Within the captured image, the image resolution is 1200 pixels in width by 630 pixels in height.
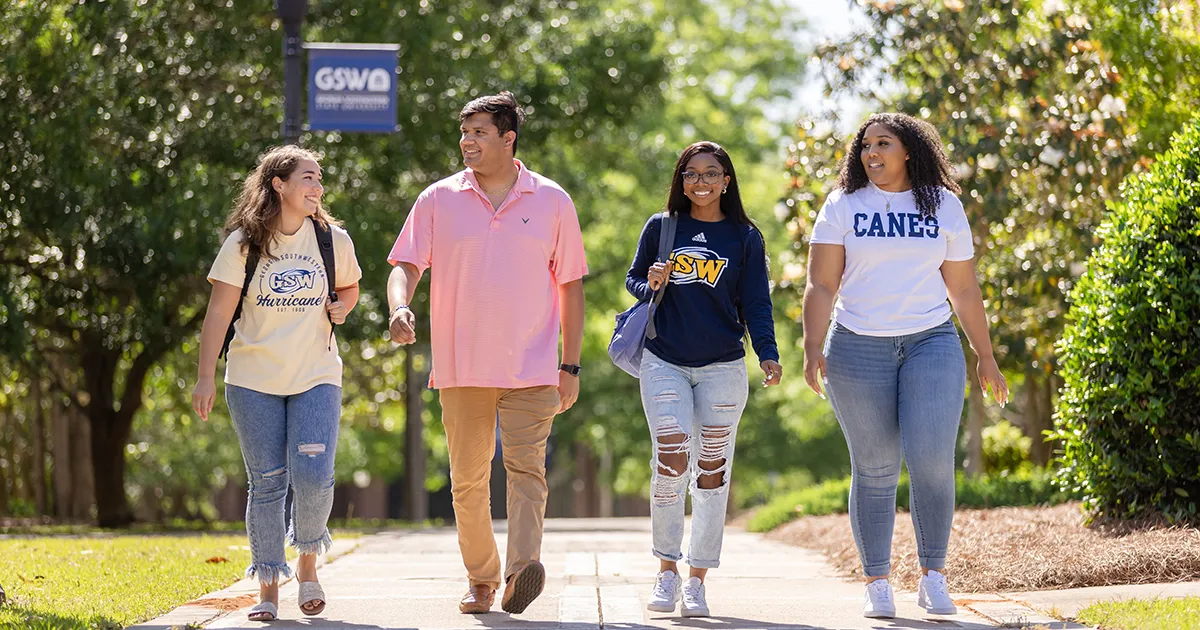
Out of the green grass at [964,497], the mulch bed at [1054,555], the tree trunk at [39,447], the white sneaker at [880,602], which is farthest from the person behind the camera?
the tree trunk at [39,447]

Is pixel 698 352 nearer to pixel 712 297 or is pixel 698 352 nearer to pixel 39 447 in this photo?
pixel 712 297

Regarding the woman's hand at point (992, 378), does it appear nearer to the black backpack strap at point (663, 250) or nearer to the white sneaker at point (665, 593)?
the black backpack strap at point (663, 250)

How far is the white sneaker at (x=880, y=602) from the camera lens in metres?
6.17

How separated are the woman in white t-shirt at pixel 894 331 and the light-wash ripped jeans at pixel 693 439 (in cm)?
36

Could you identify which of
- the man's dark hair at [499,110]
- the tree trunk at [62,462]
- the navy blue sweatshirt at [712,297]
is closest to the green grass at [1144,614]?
the navy blue sweatshirt at [712,297]

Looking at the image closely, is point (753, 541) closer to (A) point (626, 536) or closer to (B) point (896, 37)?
(A) point (626, 536)

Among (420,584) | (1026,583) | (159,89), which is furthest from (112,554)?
(159,89)

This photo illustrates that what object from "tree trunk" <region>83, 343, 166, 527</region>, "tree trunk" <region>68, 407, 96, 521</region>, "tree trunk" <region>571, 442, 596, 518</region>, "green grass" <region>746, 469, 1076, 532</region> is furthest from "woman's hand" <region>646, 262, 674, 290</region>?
"tree trunk" <region>571, 442, 596, 518</region>

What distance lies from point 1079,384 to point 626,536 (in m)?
5.25

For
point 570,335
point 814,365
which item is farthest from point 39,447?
point 814,365

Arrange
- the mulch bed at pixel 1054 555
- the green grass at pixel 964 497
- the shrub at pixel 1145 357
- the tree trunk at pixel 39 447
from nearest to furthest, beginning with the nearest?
the mulch bed at pixel 1054 555 → the shrub at pixel 1145 357 → the green grass at pixel 964 497 → the tree trunk at pixel 39 447

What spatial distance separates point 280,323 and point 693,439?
170 centimetres

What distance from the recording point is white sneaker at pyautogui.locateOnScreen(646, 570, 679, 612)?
6395 millimetres

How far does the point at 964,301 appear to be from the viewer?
641 cm
